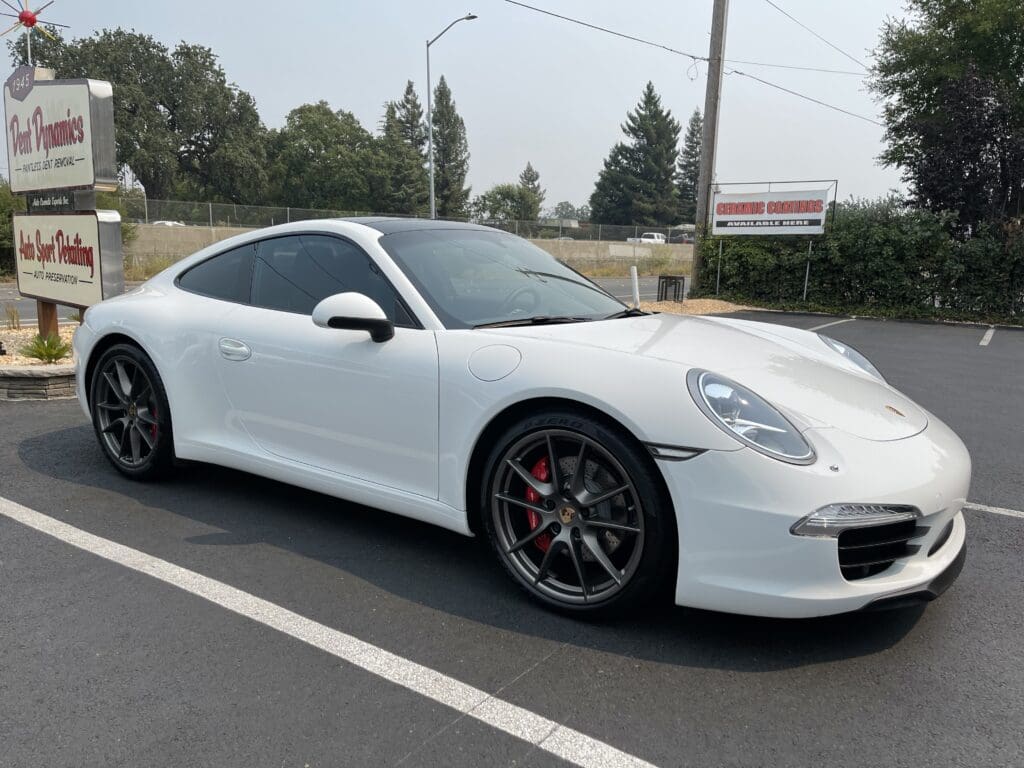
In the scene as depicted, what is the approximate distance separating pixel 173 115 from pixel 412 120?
28617mm

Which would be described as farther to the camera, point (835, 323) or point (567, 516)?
point (835, 323)

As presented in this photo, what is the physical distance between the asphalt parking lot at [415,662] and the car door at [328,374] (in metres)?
0.46

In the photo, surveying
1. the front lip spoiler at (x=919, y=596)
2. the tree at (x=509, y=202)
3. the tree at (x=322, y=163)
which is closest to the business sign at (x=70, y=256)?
the front lip spoiler at (x=919, y=596)

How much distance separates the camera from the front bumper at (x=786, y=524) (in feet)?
7.74

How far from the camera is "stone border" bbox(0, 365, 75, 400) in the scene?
6.38m

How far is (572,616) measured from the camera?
9.17ft

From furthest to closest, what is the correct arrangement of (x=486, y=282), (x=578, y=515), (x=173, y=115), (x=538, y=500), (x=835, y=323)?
(x=173, y=115) → (x=835, y=323) → (x=486, y=282) → (x=538, y=500) → (x=578, y=515)

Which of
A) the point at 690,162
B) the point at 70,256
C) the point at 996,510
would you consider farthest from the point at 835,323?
the point at 690,162

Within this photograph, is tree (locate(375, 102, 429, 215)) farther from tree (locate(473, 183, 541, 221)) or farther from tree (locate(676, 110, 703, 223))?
tree (locate(676, 110, 703, 223))

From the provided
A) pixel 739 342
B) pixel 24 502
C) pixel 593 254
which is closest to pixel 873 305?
pixel 739 342

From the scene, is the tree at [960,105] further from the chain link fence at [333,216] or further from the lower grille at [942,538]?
the lower grille at [942,538]

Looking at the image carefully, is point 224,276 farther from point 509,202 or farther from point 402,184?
point 509,202

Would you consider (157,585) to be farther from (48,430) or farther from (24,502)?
(48,430)

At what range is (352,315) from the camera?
3090 millimetres
